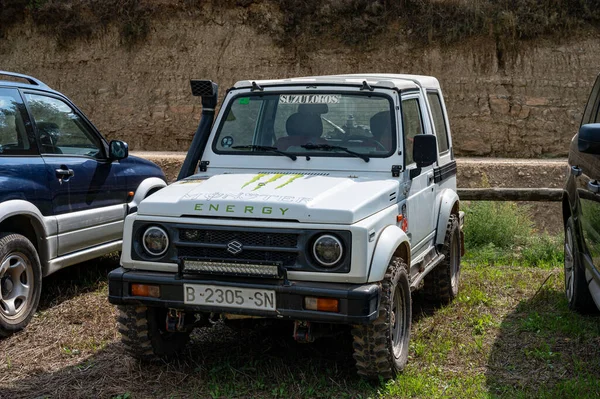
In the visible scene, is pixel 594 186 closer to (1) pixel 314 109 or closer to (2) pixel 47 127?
(1) pixel 314 109

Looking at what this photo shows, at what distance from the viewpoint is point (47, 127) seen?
6.68 metres

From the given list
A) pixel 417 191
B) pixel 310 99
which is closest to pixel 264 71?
pixel 310 99

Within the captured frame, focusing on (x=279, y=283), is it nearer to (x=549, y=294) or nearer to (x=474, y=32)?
(x=549, y=294)

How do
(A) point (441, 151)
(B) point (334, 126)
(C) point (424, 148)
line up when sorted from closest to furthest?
(C) point (424, 148)
(B) point (334, 126)
(A) point (441, 151)

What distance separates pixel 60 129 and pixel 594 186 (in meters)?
4.63

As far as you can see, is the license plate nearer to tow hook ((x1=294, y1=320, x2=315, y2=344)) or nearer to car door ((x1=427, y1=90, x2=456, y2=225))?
tow hook ((x1=294, y1=320, x2=315, y2=344))

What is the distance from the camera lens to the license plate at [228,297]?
176 inches

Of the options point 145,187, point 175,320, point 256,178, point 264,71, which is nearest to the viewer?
point 175,320

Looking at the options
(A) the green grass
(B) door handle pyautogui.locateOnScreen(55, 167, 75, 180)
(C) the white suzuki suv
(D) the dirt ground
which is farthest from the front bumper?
(A) the green grass

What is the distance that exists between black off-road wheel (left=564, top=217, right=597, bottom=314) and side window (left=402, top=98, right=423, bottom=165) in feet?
4.94

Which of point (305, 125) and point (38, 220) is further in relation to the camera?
point (38, 220)

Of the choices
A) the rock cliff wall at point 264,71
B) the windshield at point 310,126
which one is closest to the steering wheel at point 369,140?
the windshield at point 310,126

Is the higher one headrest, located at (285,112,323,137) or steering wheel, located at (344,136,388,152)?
headrest, located at (285,112,323,137)

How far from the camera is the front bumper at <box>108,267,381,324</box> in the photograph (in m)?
4.30
